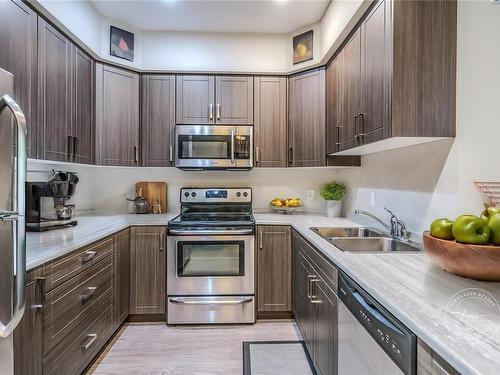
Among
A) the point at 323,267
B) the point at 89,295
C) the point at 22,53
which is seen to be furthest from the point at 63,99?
the point at 323,267

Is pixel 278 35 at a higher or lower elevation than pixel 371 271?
higher

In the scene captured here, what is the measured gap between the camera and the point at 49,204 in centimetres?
226

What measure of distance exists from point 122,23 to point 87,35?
440 mm

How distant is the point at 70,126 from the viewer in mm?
2316

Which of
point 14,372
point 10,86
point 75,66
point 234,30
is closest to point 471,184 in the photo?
point 10,86

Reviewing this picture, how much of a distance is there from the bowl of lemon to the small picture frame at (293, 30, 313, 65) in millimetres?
1353

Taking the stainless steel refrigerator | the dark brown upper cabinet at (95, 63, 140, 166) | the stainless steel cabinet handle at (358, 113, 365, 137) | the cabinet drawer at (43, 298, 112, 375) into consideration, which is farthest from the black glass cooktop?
the stainless steel refrigerator

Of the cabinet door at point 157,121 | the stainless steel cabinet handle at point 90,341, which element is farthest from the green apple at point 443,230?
the cabinet door at point 157,121

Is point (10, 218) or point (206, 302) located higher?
point (10, 218)

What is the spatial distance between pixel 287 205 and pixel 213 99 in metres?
1.29

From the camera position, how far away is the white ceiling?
97.2 inches

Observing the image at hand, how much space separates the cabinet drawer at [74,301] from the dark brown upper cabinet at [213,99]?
5.02ft

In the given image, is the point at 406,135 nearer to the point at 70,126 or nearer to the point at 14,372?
the point at 14,372

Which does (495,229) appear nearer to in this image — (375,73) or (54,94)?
(375,73)
